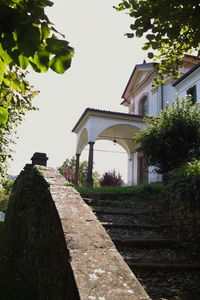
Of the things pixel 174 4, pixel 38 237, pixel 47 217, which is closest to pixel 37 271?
pixel 38 237

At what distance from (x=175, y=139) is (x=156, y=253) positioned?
15.2 feet

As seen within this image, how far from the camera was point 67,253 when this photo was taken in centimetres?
162

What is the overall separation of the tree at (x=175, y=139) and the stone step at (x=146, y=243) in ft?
12.7

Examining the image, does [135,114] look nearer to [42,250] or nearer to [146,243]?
[146,243]

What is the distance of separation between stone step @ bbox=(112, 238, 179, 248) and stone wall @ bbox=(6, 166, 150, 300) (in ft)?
4.87

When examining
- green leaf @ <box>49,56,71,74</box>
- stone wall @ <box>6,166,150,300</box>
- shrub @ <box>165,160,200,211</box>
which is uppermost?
green leaf @ <box>49,56,71,74</box>

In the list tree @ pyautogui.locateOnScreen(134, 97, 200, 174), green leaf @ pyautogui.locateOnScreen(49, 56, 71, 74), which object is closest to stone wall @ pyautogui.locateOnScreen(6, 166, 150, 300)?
green leaf @ pyautogui.locateOnScreen(49, 56, 71, 74)

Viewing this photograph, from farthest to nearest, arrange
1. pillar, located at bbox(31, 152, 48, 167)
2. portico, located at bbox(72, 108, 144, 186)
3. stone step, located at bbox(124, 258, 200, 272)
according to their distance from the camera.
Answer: portico, located at bbox(72, 108, 144, 186)
pillar, located at bbox(31, 152, 48, 167)
stone step, located at bbox(124, 258, 200, 272)

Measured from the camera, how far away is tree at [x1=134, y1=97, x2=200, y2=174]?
7.47m

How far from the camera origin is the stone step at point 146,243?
12.2 ft

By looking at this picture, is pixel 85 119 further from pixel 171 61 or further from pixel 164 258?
pixel 164 258

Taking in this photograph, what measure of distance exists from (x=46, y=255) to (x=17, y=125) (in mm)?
4449

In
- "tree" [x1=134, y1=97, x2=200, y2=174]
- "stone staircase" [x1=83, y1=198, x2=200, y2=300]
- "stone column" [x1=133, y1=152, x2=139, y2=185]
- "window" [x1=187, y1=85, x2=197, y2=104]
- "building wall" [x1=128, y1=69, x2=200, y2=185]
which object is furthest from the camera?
"stone column" [x1=133, y1=152, x2=139, y2=185]

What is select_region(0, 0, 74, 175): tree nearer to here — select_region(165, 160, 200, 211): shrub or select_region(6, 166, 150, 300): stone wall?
select_region(6, 166, 150, 300): stone wall
